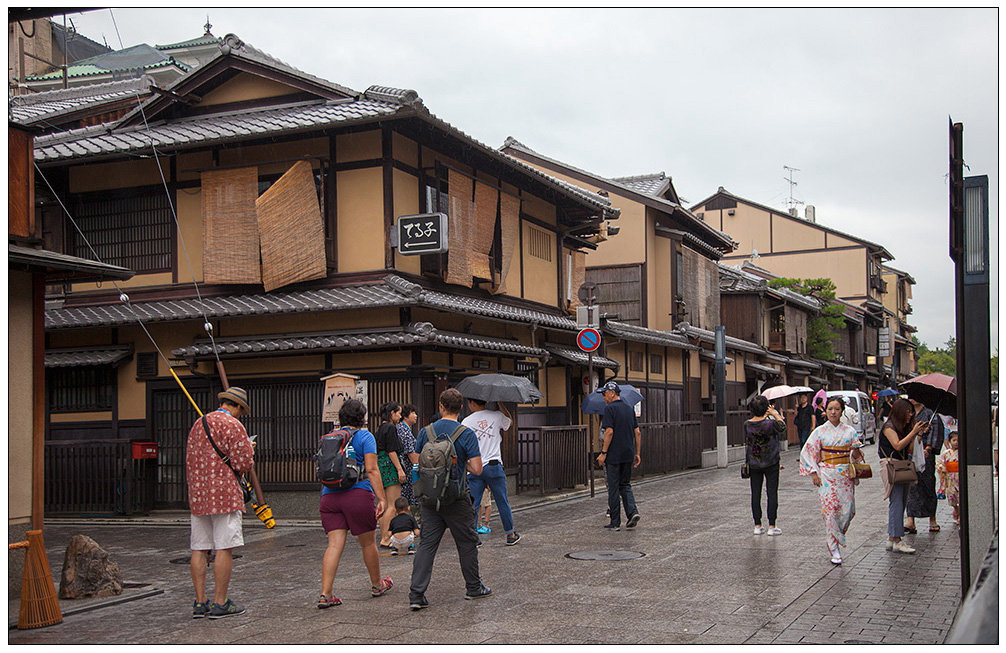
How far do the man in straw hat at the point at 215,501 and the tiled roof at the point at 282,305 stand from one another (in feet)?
21.2

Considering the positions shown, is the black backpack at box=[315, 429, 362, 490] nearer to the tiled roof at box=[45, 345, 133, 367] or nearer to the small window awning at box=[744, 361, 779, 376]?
the tiled roof at box=[45, 345, 133, 367]

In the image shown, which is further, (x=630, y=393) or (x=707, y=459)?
(x=707, y=459)

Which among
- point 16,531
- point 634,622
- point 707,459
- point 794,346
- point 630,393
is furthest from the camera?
point 794,346

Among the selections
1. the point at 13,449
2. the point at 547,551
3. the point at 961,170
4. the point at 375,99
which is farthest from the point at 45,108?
the point at 961,170

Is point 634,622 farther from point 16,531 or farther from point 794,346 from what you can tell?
point 794,346

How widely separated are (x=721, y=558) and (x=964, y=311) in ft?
15.7

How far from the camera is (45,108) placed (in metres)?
22.1

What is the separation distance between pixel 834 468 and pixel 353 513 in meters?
→ 5.33

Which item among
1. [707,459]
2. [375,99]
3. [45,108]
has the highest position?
[45,108]

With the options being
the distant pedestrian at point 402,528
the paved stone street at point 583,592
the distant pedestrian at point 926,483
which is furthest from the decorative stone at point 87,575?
the distant pedestrian at point 926,483

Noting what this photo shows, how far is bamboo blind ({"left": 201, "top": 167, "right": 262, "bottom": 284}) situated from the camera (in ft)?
52.7

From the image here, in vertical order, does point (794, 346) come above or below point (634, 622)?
above

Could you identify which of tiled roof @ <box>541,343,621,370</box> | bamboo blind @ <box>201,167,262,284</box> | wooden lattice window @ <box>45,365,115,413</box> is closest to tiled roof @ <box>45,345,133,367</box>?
wooden lattice window @ <box>45,365,115,413</box>

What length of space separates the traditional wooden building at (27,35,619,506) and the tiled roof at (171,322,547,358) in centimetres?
4
